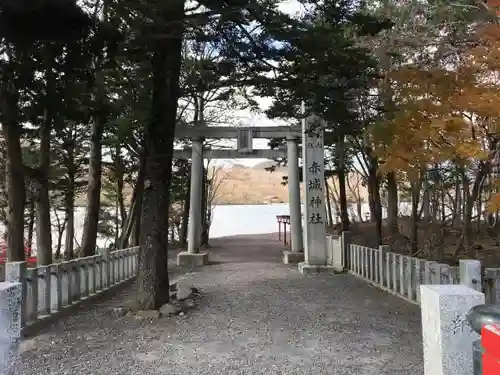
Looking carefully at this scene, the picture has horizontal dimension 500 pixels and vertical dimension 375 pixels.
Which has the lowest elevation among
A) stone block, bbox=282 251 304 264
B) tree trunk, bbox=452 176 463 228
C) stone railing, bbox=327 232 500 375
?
stone block, bbox=282 251 304 264

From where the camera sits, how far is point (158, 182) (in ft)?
23.4

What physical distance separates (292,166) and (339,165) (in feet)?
6.80

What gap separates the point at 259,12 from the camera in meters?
6.31

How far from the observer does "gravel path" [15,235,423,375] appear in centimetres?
456

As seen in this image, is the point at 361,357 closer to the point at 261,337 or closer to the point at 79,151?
the point at 261,337

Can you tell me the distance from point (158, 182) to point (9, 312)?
426 centimetres

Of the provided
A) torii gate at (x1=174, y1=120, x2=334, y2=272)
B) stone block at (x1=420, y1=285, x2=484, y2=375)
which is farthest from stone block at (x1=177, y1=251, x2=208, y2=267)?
stone block at (x1=420, y1=285, x2=484, y2=375)

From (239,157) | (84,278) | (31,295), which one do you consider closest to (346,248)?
(239,157)

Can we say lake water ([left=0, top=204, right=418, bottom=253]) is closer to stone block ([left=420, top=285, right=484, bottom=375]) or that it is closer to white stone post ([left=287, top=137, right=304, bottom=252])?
white stone post ([left=287, top=137, right=304, bottom=252])

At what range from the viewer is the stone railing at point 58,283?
18.7 feet

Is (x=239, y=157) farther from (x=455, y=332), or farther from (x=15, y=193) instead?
(x=455, y=332)

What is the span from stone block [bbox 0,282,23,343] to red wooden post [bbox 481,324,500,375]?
8.62 ft

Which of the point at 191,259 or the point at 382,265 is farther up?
the point at 382,265

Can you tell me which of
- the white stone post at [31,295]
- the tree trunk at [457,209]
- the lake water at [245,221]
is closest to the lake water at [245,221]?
the lake water at [245,221]
